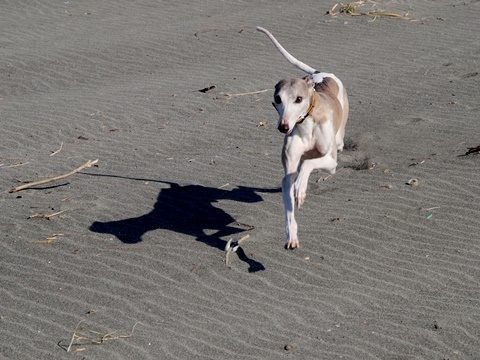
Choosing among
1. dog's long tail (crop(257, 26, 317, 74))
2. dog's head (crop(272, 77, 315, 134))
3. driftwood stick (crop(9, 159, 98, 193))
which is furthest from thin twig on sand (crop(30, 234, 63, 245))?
dog's long tail (crop(257, 26, 317, 74))

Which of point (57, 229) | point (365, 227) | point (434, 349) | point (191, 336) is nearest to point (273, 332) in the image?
point (191, 336)

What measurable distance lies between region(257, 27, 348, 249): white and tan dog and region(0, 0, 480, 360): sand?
0.55 m

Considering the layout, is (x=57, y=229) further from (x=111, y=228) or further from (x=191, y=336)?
(x=191, y=336)

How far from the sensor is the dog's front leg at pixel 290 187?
25.5 feet

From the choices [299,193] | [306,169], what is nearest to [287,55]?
[306,169]

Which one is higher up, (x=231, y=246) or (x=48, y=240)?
(x=231, y=246)

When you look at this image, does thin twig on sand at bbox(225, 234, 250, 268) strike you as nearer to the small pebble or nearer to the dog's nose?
the dog's nose

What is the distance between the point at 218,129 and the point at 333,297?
5.39 metres

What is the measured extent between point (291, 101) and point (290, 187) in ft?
2.29

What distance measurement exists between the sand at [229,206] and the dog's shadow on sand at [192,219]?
25 mm

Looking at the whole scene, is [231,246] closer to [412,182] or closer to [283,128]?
[283,128]

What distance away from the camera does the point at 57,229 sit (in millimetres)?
8875

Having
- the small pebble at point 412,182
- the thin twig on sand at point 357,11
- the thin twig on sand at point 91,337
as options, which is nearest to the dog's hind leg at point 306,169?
the small pebble at point 412,182

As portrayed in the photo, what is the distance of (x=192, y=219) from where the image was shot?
8969 millimetres
